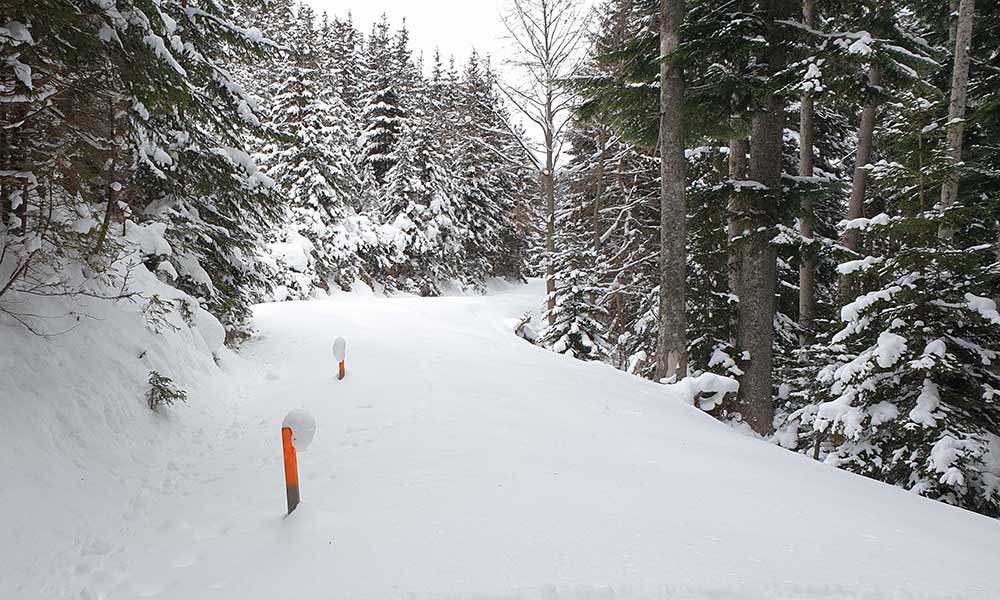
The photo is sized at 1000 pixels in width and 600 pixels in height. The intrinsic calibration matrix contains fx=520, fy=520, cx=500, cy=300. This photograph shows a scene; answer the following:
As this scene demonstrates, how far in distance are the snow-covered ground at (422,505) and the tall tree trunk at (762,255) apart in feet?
9.57

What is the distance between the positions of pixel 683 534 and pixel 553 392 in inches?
161

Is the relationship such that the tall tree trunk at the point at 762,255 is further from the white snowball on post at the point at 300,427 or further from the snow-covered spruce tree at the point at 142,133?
the snow-covered spruce tree at the point at 142,133

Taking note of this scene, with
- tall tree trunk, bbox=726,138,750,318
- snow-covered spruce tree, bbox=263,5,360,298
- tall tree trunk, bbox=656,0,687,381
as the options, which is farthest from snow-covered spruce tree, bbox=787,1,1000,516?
snow-covered spruce tree, bbox=263,5,360,298

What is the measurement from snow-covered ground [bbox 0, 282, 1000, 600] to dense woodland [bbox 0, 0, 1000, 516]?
4.82ft

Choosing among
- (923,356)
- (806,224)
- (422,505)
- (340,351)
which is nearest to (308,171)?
(340,351)

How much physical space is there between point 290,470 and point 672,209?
7462mm

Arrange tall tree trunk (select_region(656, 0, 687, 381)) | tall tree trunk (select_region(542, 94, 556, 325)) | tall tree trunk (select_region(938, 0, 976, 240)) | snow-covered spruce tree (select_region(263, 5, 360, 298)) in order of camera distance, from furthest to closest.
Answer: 1. snow-covered spruce tree (select_region(263, 5, 360, 298))
2. tall tree trunk (select_region(542, 94, 556, 325))
3. tall tree trunk (select_region(656, 0, 687, 381))
4. tall tree trunk (select_region(938, 0, 976, 240))

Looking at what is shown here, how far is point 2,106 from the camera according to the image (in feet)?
13.7

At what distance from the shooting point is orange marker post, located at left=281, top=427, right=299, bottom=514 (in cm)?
370

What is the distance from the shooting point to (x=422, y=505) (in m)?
3.74

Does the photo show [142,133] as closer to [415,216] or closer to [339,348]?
[339,348]

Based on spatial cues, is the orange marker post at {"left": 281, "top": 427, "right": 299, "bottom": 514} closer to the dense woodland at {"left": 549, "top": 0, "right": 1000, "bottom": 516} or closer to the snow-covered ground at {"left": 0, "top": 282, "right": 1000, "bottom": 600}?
the snow-covered ground at {"left": 0, "top": 282, "right": 1000, "bottom": 600}

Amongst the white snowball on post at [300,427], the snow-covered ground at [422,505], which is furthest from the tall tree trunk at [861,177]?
the white snowball on post at [300,427]

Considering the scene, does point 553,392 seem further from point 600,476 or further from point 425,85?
point 425,85
